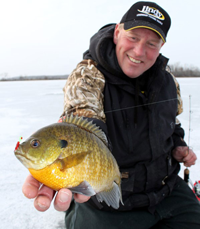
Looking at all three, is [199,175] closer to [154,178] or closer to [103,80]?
[154,178]

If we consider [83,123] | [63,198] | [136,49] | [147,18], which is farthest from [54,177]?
[147,18]

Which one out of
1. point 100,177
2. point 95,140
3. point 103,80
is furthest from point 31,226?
point 103,80

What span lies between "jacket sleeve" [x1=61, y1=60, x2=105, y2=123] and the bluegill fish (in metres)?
Result: 0.43

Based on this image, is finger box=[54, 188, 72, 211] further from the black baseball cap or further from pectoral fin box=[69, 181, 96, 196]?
the black baseball cap

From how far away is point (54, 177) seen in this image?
110 cm

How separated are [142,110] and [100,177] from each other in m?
1.13

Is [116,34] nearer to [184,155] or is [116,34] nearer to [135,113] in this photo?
[135,113]

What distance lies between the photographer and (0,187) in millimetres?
2594

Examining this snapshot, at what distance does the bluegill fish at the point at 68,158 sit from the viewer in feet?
3.57

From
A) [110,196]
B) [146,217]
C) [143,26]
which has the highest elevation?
[143,26]

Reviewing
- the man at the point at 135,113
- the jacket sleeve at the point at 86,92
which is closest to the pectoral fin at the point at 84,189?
the jacket sleeve at the point at 86,92

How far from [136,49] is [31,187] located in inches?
62.0

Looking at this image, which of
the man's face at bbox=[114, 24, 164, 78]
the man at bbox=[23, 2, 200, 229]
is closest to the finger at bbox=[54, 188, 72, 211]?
the man at bbox=[23, 2, 200, 229]

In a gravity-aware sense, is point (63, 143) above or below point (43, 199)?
above
